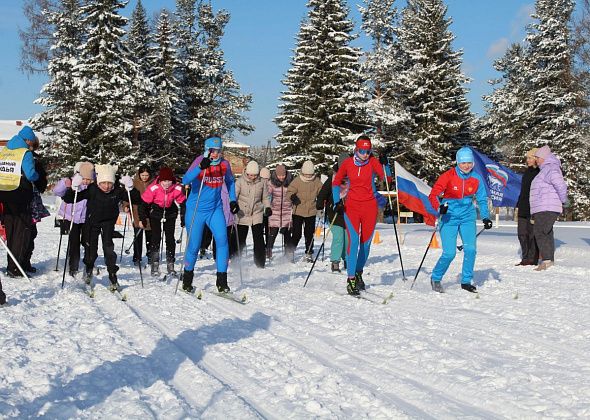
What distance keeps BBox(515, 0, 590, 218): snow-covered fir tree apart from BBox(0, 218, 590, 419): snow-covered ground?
1243 inches

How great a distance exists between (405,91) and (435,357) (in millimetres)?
36930

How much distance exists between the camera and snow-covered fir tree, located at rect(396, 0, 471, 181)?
39406mm

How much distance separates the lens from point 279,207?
1338 cm

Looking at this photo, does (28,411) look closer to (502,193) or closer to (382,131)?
(502,193)

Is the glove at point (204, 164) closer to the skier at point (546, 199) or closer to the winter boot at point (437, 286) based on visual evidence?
the winter boot at point (437, 286)

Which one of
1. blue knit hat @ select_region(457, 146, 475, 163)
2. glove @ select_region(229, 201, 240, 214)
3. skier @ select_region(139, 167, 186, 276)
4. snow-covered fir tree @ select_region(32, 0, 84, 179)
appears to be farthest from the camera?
snow-covered fir tree @ select_region(32, 0, 84, 179)

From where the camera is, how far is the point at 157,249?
34.6 ft

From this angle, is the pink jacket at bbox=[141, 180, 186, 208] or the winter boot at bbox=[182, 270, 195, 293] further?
the pink jacket at bbox=[141, 180, 186, 208]

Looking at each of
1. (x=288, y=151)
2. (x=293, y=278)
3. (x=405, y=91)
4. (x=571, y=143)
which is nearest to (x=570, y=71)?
(x=571, y=143)

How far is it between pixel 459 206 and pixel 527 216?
406cm

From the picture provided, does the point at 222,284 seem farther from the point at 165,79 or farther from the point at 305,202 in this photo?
the point at 165,79

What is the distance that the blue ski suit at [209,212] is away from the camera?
8312mm

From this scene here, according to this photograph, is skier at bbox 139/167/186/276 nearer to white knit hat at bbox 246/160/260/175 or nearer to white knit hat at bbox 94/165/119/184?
white knit hat at bbox 246/160/260/175

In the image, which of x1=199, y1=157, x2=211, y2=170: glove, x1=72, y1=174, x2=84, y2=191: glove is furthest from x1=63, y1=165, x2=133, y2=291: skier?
x1=199, y1=157, x2=211, y2=170: glove
